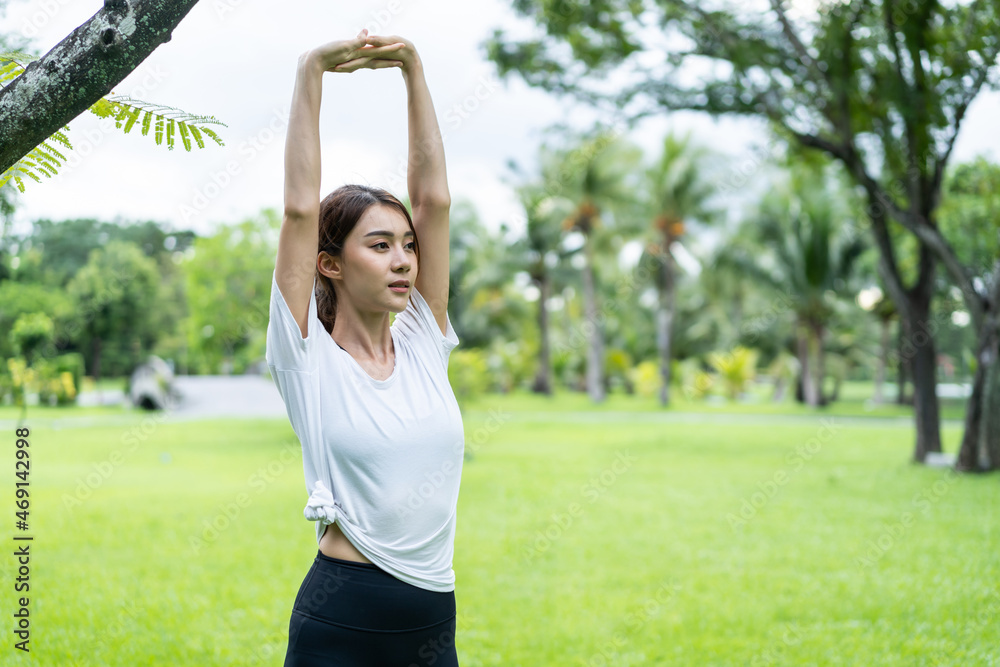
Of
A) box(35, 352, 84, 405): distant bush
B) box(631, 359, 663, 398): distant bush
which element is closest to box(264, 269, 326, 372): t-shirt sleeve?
box(35, 352, 84, 405): distant bush

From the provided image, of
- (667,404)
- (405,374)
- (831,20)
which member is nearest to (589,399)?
(667,404)

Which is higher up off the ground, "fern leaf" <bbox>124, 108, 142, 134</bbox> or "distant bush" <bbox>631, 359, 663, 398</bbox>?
"fern leaf" <bbox>124, 108, 142, 134</bbox>

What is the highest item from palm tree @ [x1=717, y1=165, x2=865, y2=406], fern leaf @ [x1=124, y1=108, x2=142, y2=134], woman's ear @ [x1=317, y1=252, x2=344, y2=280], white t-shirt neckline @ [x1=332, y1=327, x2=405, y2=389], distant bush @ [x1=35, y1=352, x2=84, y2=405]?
palm tree @ [x1=717, y1=165, x2=865, y2=406]

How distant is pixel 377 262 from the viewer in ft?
5.42

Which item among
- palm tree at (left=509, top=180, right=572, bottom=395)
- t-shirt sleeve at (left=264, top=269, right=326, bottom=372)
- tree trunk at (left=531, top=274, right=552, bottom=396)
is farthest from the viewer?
tree trunk at (left=531, top=274, right=552, bottom=396)

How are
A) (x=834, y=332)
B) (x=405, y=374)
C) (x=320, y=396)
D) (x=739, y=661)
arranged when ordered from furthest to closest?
1. (x=834, y=332)
2. (x=739, y=661)
3. (x=405, y=374)
4. (x=320, y=396)

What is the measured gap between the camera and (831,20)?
10.0 meters

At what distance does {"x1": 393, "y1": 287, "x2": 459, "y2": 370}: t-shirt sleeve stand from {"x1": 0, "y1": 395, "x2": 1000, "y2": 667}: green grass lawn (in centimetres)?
300

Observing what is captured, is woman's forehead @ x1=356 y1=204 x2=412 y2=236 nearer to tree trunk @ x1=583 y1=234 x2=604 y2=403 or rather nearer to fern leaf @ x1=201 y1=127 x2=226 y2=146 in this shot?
fern leaf @ x1=201 y1=127 x2=226 y2=146

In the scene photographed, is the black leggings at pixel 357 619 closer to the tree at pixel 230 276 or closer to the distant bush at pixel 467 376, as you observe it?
the distant bush at pixel 467 376

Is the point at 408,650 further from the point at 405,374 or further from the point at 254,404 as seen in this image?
Answer: the point at 254,404

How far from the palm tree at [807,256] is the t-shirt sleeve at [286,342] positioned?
22499 mm

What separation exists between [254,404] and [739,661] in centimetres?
2287

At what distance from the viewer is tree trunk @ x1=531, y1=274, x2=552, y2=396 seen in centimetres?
3042
